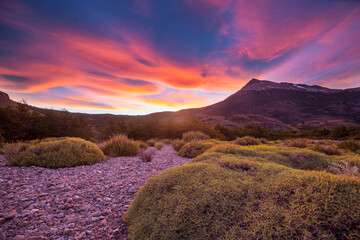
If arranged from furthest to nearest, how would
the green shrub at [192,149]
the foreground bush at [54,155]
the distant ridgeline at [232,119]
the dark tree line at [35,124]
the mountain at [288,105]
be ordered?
the mountain at [288,105] → the distant ridgeline at [232,119] → the dark tree line at [35,124] → the green shrub at [192,149] → the foreground bush at [54,155]

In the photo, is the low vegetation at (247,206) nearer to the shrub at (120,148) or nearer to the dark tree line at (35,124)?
the shrub at (120,148)

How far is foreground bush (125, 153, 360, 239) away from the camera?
1.48 metres

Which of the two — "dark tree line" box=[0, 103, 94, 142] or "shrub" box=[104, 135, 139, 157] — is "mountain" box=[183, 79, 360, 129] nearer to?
"dark tree line" box=[0, 103, 94, 142]

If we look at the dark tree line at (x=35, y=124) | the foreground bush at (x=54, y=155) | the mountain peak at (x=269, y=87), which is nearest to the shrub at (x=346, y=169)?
the foreground bush at (x=54, y=155)

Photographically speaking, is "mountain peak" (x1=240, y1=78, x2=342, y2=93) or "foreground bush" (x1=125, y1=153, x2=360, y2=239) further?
"mountain peak" (x1=240, y1=78, x2=342, y2=93)

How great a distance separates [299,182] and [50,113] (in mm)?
17889

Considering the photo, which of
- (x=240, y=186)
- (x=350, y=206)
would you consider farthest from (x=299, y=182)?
(x=240, y=186)

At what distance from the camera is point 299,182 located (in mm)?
2100

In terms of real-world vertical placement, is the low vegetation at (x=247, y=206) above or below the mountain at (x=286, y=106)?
below

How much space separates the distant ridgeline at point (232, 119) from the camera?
474 inches

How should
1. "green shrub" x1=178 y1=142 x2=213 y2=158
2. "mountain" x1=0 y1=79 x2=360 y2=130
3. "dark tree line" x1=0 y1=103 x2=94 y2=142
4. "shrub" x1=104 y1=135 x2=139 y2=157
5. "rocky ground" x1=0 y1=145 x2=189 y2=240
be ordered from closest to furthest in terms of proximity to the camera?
"rocky ground" x1=0 y1=145 x2=189 y2=240, "green shrub" x1=178 y1=142 x2=213 y2=158, "shrub" x1=104 y1=135 x2=139 y2=157, "dark tree line" x1=0 y1=103 x2=94 y2=142, "mountain" x1=0 y1=79 x2=360 y2=130

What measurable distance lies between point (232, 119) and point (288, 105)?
211 feet

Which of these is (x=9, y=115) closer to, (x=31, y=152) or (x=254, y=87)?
(x=31, y=152)

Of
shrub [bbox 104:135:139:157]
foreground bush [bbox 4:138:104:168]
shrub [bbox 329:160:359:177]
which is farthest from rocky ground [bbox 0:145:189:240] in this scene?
shrub [bbox 329:160:359:177]
